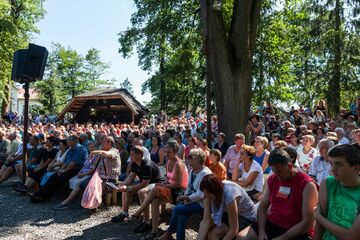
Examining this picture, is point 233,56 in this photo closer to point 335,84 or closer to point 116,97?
point 335,84

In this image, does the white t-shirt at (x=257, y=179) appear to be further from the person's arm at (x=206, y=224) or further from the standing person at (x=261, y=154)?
the person's arm at (x=206, y=224)

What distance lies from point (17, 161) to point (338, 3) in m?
18.5

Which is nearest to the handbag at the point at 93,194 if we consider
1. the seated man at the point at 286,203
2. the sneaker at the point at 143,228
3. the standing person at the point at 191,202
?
the sneaker at the point at 143,228

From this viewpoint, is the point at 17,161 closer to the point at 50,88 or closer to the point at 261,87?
the point at 261,87

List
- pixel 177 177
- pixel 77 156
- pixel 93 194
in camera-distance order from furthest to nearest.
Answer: pixel 77 156
pixel 93 194
pixel 177 177

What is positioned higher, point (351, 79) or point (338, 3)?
point (338, 3)

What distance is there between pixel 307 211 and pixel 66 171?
570cm

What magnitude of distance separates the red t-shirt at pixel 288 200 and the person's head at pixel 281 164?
3.5 inches

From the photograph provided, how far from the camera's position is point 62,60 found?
5056 centimetres

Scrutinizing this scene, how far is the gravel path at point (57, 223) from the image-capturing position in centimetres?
561

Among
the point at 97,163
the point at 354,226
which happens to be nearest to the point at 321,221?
the point at 354,226

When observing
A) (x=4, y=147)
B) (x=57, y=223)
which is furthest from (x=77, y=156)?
(x=4, y=147)

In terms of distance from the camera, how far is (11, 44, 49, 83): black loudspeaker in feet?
28.2

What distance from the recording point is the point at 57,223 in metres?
6.28
